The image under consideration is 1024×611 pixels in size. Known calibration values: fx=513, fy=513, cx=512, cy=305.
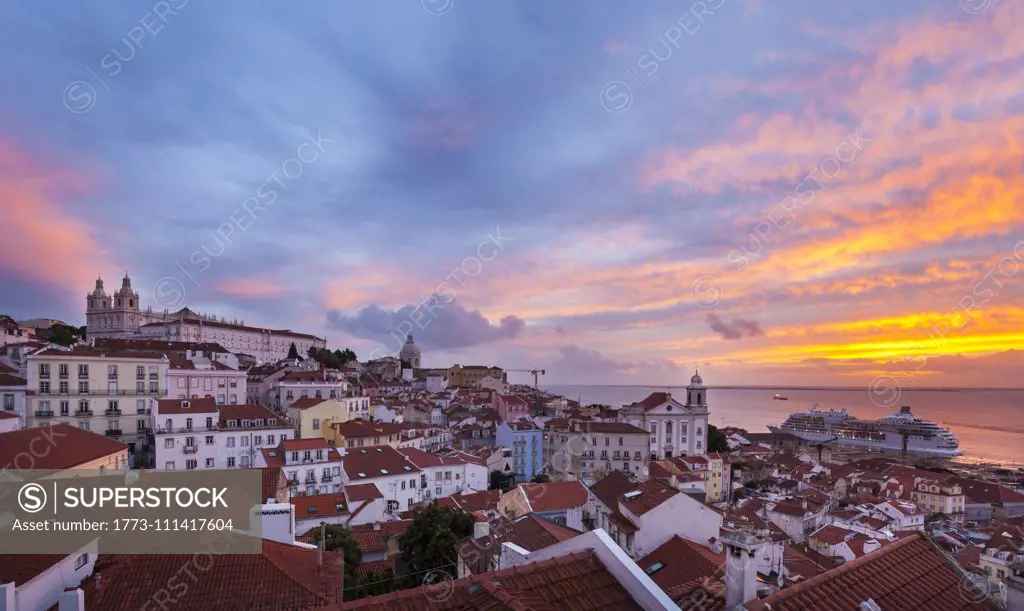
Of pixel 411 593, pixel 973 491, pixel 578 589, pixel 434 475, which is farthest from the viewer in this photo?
pixel 973 491

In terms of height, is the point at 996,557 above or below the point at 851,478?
above

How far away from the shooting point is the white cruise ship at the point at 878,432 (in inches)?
3482

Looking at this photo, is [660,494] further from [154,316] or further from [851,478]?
[154,316]

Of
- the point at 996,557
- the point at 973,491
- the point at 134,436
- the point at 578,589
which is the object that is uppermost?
the point at 578,589

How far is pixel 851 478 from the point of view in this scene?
46.3 metres

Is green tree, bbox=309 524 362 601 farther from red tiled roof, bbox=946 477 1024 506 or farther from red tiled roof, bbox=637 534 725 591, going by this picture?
red tiled roof, bbox=946 477 1024 506

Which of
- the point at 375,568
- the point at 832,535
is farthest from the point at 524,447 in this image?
the point at 375,568

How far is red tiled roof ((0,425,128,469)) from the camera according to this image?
15383 mm

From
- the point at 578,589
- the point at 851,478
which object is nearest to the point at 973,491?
the point at 851,478

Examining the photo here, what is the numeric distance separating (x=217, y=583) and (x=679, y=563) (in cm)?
1085

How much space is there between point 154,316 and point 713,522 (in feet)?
389

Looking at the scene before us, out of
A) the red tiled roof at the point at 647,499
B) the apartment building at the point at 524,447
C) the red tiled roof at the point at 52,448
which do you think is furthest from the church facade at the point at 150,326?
the red tiled roof at the point at 647,499

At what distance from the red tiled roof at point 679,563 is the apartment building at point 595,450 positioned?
97.2ft

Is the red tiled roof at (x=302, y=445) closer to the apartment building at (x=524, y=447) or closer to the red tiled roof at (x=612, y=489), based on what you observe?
the red tiled roof at (x=612, y=489)
